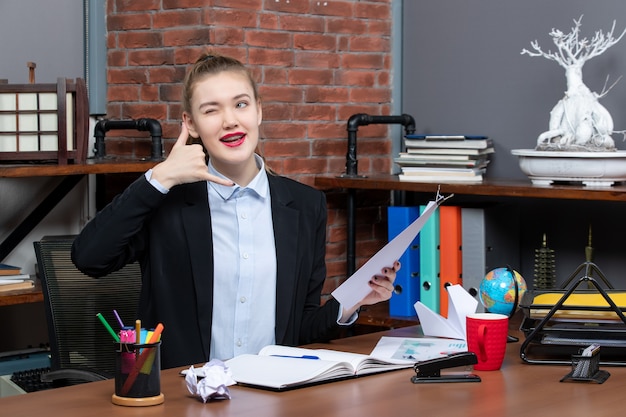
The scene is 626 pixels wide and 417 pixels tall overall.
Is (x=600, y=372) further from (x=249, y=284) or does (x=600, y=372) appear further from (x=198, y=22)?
(x=198, y=22)

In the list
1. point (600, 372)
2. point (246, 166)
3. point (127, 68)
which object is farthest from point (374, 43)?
point (600, 372)

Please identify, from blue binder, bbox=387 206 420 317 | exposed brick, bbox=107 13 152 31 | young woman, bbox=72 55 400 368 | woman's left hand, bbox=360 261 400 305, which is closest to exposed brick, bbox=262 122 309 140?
blue binder, bbox=387 206 420 317

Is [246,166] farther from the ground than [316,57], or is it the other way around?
[316,57]

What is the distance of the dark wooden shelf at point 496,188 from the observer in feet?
9.73

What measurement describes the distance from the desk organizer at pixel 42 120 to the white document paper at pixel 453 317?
1353mm

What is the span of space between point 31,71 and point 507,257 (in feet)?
5.66

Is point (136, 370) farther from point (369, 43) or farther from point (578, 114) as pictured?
point (369, 43)

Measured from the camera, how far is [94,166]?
10.3 feet

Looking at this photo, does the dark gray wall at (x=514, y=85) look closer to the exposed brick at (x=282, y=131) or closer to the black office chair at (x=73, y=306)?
the exposed brick at (x=282, y=131)

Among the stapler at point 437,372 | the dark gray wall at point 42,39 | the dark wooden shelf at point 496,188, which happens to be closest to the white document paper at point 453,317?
the stapler at point 437,372

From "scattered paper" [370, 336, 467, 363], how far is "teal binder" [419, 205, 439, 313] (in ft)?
3.65

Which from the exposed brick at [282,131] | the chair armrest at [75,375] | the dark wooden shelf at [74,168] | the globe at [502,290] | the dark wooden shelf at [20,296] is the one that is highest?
the exposed brick at [282,131]

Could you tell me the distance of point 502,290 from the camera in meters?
2.33

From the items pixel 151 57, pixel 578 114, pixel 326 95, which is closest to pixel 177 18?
pixel 151 57
